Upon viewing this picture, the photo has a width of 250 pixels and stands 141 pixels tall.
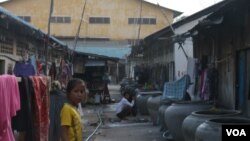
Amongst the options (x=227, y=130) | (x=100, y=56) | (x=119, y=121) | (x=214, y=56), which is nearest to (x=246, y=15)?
(x=214, y=56)

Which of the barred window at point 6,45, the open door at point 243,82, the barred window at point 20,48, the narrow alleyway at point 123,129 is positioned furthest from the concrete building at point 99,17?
the barred window at point 6,45

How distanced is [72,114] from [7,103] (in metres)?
0.87

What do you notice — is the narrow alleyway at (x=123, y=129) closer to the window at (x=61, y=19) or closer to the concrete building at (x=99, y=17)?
the concrete building at (x=99, y=17)

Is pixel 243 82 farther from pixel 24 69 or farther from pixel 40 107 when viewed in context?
pixel 40 107

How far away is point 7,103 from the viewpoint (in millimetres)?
4848

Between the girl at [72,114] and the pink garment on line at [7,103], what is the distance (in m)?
0.61

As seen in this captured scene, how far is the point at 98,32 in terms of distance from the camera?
193 ft

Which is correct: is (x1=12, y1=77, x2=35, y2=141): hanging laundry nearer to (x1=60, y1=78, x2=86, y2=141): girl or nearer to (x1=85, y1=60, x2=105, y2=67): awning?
(x1=60, y1=78, x2=86, y2=141): girl

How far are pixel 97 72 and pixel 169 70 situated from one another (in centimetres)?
605

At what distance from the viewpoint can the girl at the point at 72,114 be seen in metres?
5.46

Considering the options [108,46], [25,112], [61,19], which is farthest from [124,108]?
[61,19]

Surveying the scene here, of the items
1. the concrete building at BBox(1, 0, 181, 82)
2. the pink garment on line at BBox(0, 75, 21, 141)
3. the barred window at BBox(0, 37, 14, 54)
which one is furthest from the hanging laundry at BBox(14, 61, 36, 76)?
the concrete building at BBox(1, 0, 181, 82)

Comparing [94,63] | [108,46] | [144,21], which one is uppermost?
[144,21]

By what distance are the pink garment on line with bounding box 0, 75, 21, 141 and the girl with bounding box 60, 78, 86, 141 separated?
615 millimetres
